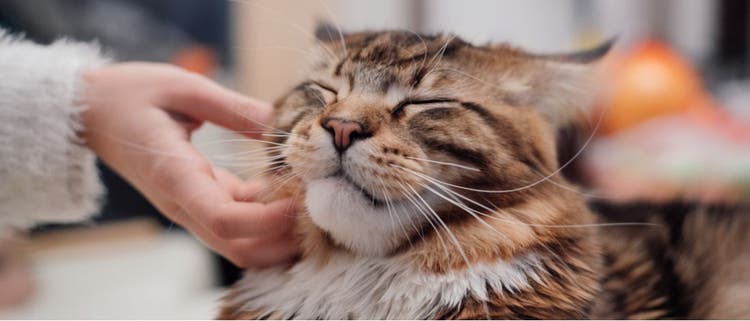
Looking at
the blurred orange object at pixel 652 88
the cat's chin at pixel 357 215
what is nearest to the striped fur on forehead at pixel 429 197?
the cat's chin at pixel 357 215

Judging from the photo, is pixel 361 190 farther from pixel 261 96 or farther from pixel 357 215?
pixel 261 96

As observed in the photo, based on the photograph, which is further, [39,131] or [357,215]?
[39,131]

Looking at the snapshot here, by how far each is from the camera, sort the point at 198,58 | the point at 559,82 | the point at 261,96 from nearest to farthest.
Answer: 1. the point at 559,82
2. the point at 261,96
3. the point at 198,58

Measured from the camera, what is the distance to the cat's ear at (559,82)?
2.20 feet

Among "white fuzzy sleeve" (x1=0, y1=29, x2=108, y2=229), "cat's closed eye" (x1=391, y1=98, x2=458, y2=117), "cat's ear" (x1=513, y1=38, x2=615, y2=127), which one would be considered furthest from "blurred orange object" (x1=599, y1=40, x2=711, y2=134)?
"white fuzzy sleeve" (x1=0, y1=29, x2=108, y2=229)

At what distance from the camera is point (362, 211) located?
1.88 feet

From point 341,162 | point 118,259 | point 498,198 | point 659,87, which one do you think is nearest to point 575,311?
point 498,198

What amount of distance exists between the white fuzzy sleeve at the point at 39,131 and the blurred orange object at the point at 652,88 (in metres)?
0.93

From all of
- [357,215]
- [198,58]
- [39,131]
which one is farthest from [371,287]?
[198,58]

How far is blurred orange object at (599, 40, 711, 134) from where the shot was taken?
1.32m

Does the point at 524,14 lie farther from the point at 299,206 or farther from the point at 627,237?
the point at 299,206

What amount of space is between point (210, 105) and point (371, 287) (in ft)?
0.85

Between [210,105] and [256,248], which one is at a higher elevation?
[210,105]

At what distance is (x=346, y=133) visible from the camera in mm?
559
